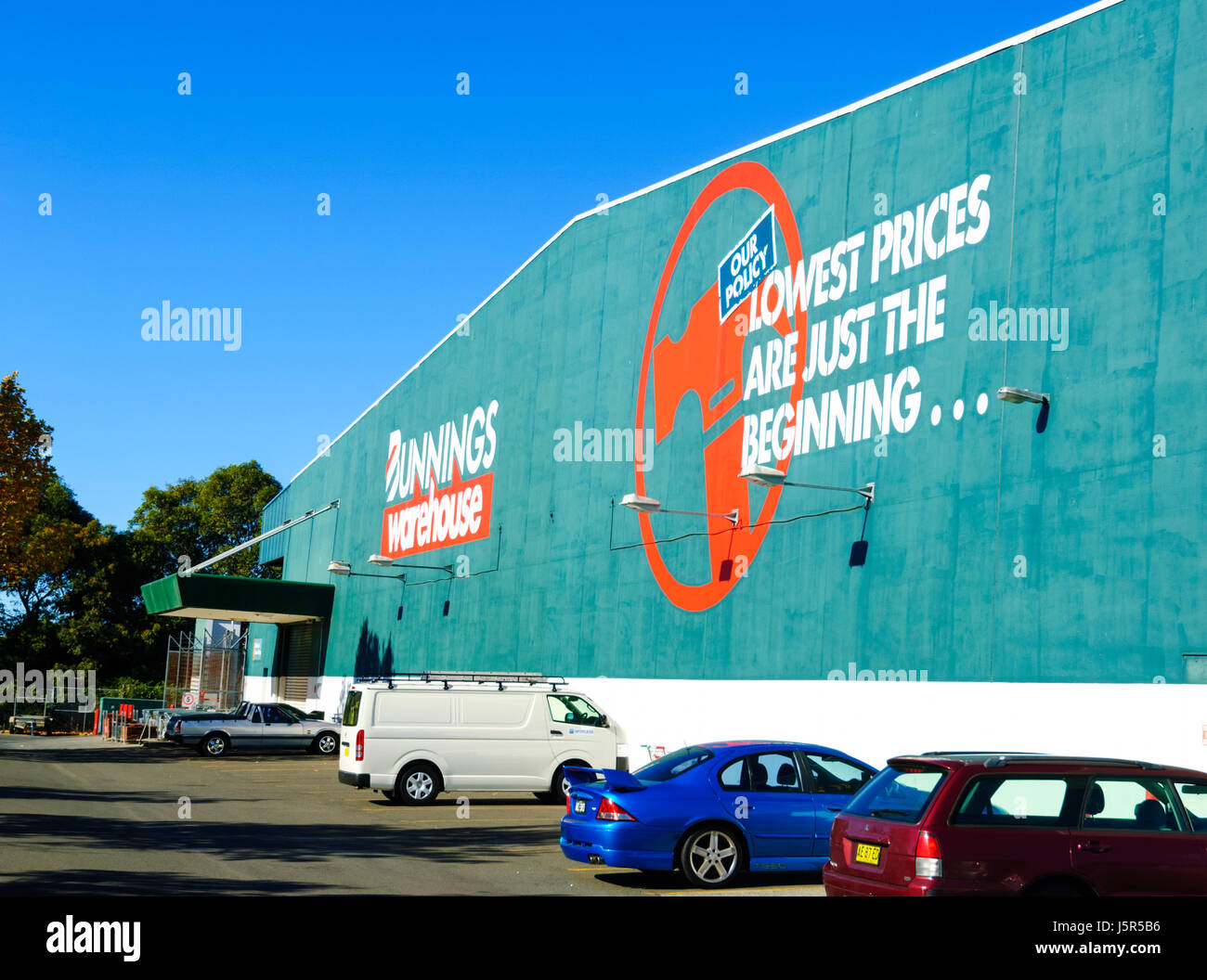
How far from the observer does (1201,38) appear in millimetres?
14070

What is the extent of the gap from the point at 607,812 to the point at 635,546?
43.3ft

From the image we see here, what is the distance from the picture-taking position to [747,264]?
2242cm

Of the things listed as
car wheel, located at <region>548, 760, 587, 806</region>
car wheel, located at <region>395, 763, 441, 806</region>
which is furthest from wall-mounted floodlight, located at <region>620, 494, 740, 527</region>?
car wheel, located at <region>395, 763, 441, 806</region>

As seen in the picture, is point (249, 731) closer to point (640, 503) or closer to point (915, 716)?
point (640, 503)

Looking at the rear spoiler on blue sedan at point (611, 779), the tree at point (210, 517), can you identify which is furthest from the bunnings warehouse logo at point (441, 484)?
the tree at point (210, 517)

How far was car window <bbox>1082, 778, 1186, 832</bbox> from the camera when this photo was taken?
27.8 ft

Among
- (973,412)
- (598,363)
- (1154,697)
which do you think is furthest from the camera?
(598,363)

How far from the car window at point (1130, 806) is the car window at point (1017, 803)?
4.7 inches

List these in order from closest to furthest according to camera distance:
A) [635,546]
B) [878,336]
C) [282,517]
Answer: [878,336]
[635,546]
[282,517]

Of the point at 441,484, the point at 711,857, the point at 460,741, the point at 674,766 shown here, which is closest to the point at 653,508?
the point at 460,741

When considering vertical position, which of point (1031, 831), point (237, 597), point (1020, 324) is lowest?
point (1031, 831)

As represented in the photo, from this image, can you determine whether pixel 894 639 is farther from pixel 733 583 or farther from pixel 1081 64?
pixel 1081 64

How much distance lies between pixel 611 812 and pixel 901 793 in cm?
390
